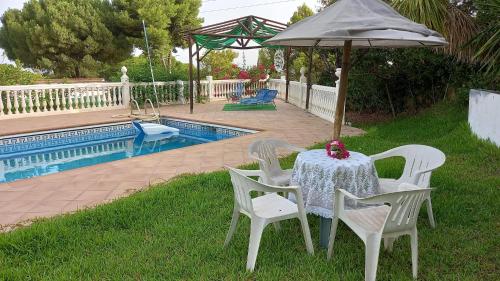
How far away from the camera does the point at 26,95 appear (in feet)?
36.2

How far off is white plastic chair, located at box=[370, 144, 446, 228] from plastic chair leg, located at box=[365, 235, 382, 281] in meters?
1.07

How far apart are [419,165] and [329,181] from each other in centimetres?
127

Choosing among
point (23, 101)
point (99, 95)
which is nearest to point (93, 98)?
point (99, 95)

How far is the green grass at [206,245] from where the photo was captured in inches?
107

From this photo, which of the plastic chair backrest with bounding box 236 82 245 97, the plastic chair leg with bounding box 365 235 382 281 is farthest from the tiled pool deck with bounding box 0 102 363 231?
the plastic chair backrest with bounding box 236 82 245 97

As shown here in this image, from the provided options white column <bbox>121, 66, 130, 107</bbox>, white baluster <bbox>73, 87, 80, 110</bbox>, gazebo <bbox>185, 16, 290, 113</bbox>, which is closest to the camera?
gazebo <bbox>185, 16, 290, 113</bbox>

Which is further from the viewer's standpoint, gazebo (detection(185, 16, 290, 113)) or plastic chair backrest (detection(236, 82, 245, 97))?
plastic chair backrest (detection(236, 82, 245, 97))

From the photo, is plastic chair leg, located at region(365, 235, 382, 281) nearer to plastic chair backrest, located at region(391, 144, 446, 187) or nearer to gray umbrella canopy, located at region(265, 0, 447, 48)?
plastic chair backrest, located at region(391, 144, 446, 187)

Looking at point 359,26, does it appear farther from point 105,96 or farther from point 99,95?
point 105,96

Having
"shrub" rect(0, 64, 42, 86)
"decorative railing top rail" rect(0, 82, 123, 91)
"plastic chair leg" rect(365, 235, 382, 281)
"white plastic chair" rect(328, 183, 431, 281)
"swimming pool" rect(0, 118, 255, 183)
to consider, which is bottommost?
"swimming pool" rect(0, 118, 255, 183)

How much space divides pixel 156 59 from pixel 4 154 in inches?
661

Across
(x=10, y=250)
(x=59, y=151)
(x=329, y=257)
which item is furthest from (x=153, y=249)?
(x=59, y=151)

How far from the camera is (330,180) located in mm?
3006

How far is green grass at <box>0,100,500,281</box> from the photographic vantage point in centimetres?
273
